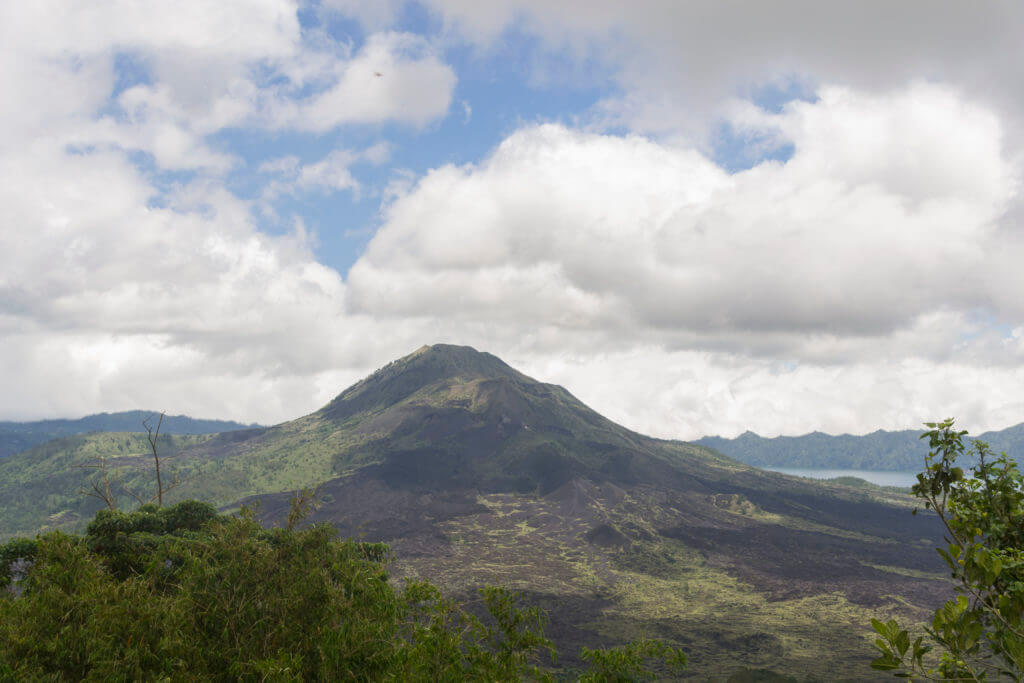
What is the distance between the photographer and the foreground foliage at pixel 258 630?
13016mm

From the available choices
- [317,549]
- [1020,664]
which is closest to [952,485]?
[1020,664]

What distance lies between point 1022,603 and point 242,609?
18.6 metres

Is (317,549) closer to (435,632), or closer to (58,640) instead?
(58,640)

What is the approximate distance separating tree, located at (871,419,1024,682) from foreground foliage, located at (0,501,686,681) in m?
7.75

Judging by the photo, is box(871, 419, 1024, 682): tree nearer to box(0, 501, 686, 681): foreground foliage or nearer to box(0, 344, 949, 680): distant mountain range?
box(0, 501, 686, 681): foreground foliage

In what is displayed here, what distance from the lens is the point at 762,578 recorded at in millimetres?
122875

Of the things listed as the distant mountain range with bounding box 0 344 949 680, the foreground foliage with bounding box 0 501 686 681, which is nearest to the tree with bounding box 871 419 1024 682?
the foreground foliage with bounding box 0 501 686 681

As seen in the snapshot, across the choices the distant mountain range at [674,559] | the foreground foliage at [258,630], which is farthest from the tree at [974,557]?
the distant mountain range at [674,559]

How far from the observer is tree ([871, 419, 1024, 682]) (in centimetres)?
609

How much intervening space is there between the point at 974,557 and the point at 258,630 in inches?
710

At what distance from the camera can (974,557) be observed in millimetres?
6402

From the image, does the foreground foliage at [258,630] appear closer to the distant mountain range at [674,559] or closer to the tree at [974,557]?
the tree at [974,557]

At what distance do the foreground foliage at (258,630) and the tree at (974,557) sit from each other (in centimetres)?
775

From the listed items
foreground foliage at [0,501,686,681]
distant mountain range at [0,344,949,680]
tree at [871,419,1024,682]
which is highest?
tree at [871,419,1024,682]
